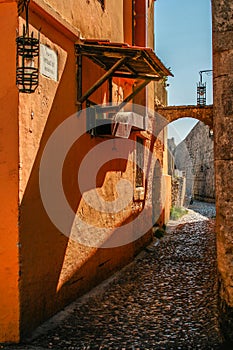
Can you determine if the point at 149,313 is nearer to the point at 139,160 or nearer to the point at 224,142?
the point at 224,142

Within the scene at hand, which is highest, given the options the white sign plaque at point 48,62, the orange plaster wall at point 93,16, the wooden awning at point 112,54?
the orange plaster wall at point 93,16

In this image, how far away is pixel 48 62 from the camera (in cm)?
489

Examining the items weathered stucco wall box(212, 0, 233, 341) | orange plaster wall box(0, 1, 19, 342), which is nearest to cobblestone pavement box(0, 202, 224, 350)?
orange plaster wall box(0, 1, 19, 342)

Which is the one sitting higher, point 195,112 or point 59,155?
point 195,112

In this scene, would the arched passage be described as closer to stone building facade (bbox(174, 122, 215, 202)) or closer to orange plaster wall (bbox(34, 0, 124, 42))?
stone building facade (bbox(174, 122, 215, 202))

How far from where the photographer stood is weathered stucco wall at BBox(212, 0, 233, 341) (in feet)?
13.1

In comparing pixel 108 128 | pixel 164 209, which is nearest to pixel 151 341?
pixel 108 128

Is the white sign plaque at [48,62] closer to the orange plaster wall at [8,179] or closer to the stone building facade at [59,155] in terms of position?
the stone building facade at [59,155]

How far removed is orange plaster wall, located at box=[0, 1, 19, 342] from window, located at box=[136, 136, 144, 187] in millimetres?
5790

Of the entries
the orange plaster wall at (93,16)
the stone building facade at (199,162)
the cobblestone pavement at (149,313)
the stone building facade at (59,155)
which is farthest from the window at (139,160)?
the stone building facade at (199,162)

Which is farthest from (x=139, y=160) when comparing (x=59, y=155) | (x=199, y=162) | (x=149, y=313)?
(x=199, y=162)

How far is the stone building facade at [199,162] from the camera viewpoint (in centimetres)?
2843

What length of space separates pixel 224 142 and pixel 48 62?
7.46ft

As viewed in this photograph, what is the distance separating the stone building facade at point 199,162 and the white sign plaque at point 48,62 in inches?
886
